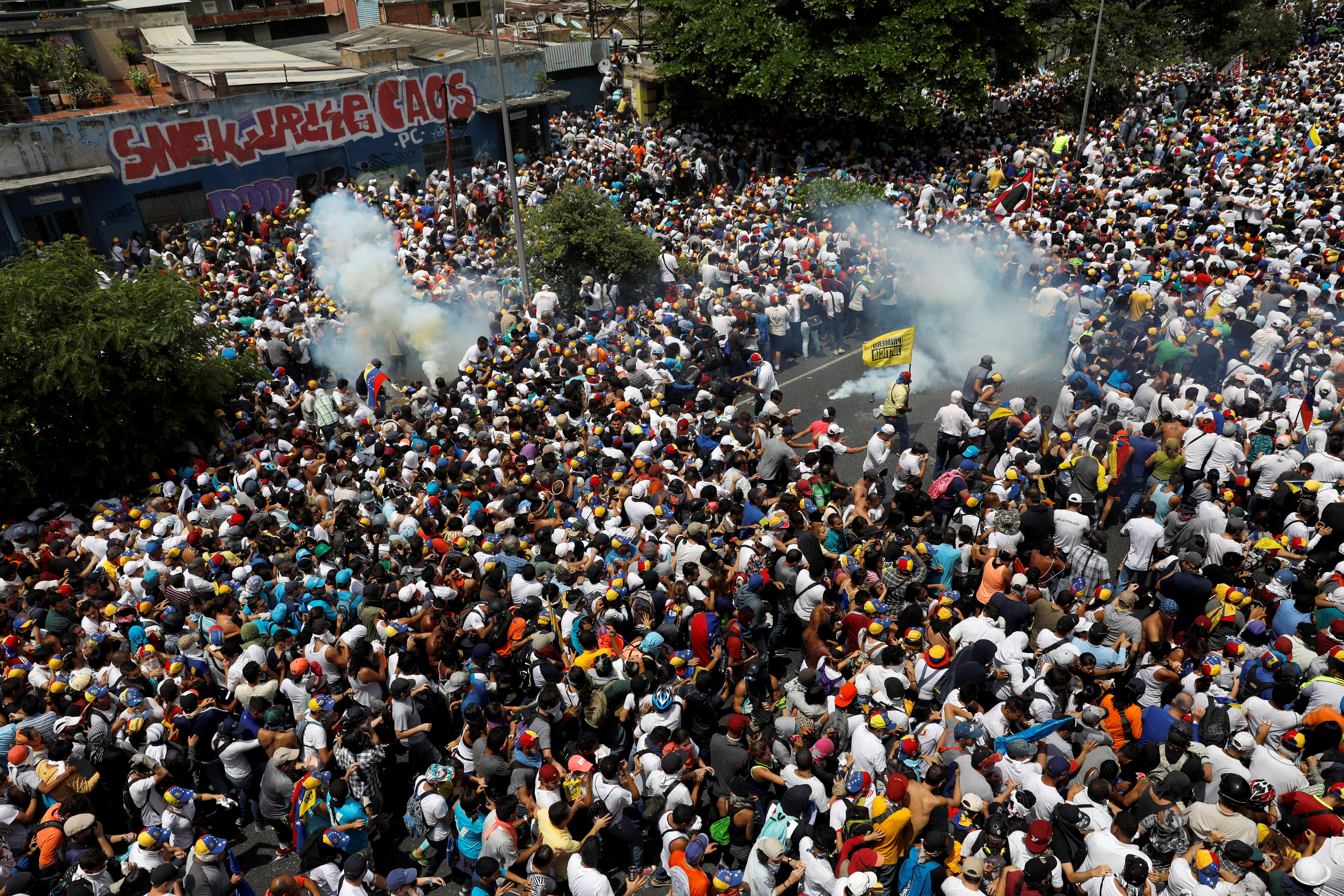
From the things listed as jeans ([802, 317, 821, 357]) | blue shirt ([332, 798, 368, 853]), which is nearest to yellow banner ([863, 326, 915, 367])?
jeans ([802, 317, 821, 357])

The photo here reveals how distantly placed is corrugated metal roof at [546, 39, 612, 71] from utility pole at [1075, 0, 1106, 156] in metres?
13.5

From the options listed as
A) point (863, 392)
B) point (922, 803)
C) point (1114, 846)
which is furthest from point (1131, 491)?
Answer: point (922, 803)

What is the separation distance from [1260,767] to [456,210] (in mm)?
18218

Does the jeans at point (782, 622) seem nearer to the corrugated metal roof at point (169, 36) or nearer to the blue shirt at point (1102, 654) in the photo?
the blue shirt at point (1102, 654)

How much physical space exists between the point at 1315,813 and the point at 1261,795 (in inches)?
10.9

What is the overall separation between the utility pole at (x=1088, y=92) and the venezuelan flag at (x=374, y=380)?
60.4ft

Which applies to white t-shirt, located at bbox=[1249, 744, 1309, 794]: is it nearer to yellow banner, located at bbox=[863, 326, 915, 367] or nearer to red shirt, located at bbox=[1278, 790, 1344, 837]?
red shirt, located at bbox=[1278, 790, 1344, 837]

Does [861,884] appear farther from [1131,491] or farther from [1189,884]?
[1131,491]

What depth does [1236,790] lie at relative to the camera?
5270mm

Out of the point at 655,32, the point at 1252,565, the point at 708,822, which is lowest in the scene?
the point at 708,822

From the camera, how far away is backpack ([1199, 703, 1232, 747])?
6.09 metres

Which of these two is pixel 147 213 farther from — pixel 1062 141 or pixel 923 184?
pixel 1062 141

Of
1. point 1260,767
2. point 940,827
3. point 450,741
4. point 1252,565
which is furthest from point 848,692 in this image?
point 1252,565

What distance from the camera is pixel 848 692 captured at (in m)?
6.39
